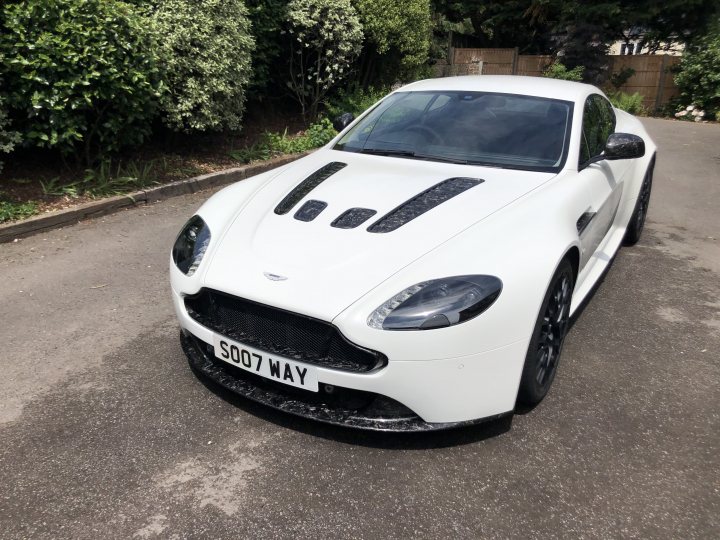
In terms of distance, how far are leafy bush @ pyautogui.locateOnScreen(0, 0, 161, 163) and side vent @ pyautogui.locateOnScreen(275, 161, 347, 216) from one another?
3.20m

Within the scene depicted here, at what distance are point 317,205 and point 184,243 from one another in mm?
711

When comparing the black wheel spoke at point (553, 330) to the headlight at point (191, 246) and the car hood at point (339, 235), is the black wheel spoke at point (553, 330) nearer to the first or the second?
the car hood at point (339, 235)

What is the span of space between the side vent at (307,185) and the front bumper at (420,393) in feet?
3.26

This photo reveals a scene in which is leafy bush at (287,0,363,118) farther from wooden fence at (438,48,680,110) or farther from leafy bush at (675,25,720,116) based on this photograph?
leafy bush at (675,25,720,116)

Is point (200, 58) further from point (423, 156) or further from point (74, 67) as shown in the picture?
point (423, 156)

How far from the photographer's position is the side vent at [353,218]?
288 centimetres

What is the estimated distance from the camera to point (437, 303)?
7.80 ft

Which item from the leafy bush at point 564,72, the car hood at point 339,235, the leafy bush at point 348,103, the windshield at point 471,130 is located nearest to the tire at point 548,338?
the car hood at point 339,235

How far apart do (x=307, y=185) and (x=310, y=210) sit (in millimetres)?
392

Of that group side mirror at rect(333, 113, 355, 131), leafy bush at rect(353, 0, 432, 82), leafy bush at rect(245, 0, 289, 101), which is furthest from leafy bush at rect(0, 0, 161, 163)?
leafy bush at rect(353, 0, 432, 82)

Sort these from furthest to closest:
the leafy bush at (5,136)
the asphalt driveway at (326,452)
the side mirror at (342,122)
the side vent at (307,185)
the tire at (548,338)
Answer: the leafy bush at (5,136)
the side mirror at (342,122)
the side vent at (307,185)
the tire at (548,338)
the asphalt driveway at (326,452)

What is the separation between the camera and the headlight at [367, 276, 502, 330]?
2346 millimetres

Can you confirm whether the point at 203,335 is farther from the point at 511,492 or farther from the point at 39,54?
the point at 39,54

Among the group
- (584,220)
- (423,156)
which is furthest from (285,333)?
(584,220)
